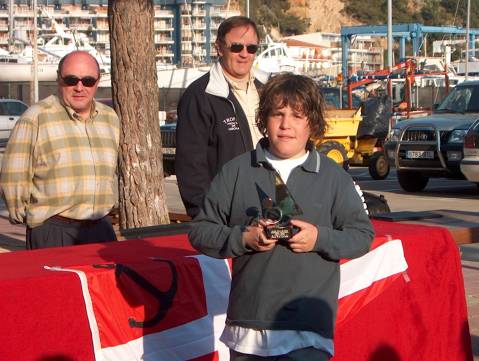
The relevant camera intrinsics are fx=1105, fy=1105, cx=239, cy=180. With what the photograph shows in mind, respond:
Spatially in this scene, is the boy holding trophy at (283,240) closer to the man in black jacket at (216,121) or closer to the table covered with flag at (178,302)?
the table covered with flag at (178,302)

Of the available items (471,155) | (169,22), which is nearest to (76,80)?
(471,155)

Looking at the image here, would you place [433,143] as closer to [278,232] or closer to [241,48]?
[241,48]

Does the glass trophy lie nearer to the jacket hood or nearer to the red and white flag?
the red and white flag

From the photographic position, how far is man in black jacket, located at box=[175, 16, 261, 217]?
5.86 m

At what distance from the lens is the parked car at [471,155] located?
59.2 ft

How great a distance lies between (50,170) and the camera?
561 cm

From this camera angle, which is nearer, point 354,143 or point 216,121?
point 216,121

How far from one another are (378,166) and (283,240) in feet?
64.4

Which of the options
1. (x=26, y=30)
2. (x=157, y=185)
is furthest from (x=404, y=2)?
(x=157, y=185)

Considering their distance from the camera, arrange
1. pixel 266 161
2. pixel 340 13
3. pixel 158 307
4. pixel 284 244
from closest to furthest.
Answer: pixel 284 244
pixel 266 161
pixel 158 307
pixel 340 13

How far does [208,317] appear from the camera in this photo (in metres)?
5.20

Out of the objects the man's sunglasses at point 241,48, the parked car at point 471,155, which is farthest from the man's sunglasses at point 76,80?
the parked car at point 471,155

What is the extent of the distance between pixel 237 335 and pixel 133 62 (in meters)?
5.46

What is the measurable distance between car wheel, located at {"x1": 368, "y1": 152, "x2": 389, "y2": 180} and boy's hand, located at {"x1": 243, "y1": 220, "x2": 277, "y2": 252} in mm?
19534
